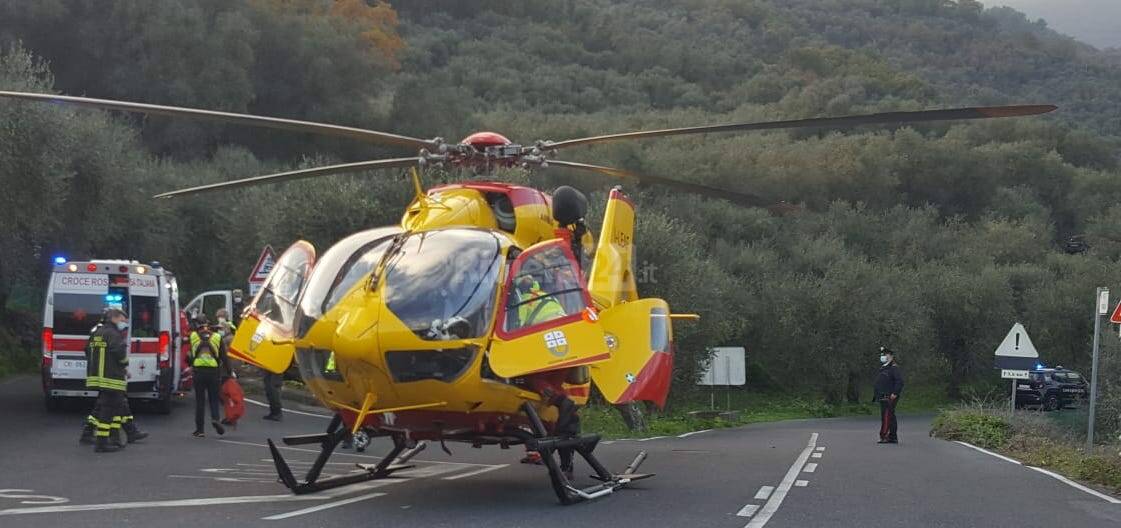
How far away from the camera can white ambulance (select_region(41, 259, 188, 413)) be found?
2008 centimetres

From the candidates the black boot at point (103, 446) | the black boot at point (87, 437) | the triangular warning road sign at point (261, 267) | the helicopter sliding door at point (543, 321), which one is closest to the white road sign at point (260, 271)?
the triangular warning road sign at point (261, 267)

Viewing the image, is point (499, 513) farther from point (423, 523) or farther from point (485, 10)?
point (485, 10)

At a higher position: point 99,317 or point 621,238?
point 621,238

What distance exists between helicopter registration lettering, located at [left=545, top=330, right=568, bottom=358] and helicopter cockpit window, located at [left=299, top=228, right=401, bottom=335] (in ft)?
5.20

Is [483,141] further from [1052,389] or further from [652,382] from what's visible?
[1052,389]

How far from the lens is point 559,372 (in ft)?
37.2

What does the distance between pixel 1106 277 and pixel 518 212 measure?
4748cm

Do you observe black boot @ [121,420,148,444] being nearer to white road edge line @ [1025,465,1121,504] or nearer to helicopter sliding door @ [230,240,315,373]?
helicopter sliding door @ [230,240,315,373]

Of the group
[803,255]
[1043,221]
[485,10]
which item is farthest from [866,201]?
[485,10]

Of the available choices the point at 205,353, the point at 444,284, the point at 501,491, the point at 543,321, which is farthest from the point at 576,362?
the point at 205,353

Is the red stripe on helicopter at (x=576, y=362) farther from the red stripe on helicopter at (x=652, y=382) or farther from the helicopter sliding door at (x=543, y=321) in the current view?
the red stripe on helicopter at (x=652, y=382)

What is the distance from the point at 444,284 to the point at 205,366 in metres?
9.15

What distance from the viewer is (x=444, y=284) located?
10312mm

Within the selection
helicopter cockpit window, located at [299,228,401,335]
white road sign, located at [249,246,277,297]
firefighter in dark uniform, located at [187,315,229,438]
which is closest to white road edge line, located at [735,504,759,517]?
helicopter cockpit window, located at [299,228,401,335]
